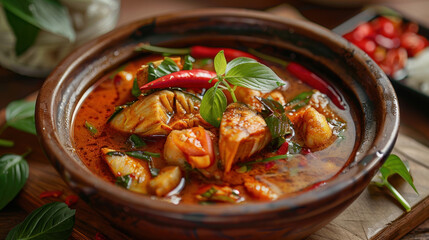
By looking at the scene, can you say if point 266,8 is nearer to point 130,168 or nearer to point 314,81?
point 314,81

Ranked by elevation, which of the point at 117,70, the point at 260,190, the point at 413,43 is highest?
the point at 117,70

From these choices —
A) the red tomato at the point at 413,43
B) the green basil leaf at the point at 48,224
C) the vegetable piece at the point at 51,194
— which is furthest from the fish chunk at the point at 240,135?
the red tomato at the point at 413,43

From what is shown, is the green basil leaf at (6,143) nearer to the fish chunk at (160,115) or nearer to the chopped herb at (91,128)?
the chopped herb at (91,128)

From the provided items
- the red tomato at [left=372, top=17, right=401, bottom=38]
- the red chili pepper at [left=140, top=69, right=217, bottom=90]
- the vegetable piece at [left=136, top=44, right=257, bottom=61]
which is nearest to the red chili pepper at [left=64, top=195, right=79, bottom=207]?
the red chili pepper at [left=140, top=69, right=217, bottom=90]

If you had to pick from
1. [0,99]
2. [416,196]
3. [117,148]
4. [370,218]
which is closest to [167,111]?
[117,148]

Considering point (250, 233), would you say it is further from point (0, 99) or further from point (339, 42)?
point (0, 99)

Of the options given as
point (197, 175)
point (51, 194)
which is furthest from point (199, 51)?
point (51, 194)
